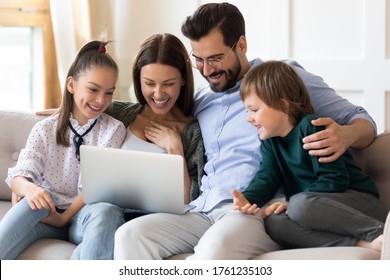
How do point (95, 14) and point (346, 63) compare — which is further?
point (95, 14)

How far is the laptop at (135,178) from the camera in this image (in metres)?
2.05

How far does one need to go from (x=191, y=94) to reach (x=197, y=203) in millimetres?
398

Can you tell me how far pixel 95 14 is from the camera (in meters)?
4.20

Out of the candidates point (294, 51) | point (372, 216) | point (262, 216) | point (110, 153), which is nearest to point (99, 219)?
→ point (110, 153)

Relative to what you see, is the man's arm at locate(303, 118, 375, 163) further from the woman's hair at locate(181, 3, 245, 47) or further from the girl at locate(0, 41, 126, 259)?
the girl at locate(0, 41, 126, 259)

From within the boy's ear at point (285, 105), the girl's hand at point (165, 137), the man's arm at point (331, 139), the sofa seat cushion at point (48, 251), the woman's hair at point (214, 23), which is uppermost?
the woman's hair at point (214, 23)

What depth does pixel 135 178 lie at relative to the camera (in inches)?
82.4

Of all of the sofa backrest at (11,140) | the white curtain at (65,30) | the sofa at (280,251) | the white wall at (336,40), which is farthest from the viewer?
the white curtain at (65,30)

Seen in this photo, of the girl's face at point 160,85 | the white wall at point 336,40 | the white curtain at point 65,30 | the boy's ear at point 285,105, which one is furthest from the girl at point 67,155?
the white wall at point 336,40

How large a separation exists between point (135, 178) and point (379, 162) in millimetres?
727

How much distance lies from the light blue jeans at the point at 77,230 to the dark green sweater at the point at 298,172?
1.34ft

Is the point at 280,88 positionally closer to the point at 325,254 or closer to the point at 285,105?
the point at 285,105

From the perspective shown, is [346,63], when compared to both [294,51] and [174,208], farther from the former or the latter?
[174,208]

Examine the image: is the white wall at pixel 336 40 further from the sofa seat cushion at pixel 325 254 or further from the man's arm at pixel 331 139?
the sofa seat cushion at pixel 325 254
